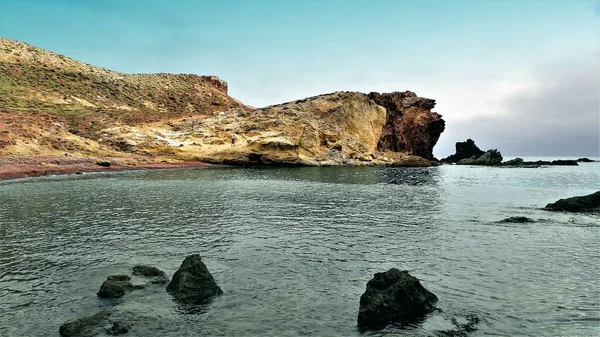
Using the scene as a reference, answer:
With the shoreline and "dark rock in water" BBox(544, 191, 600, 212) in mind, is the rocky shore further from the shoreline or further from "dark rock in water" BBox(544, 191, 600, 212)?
"dark rock in water" BBox(544, 191, 600, 212)

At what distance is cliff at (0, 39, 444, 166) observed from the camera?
295 feet

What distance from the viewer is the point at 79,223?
2725cm

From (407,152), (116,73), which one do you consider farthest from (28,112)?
(407,152)

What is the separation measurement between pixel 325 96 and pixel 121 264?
112 m

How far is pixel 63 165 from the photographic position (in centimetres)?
7056

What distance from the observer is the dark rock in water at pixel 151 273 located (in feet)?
53.2

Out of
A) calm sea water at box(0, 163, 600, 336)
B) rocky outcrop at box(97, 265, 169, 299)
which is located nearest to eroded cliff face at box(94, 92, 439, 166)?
calm sea water at box(0, 163, 600, 336)

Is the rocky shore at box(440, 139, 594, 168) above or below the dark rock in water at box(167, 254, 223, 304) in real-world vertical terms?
above

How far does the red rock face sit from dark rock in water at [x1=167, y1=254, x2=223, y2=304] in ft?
419

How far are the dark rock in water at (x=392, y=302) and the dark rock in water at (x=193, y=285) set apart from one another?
554 cm

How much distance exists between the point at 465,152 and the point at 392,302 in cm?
17937

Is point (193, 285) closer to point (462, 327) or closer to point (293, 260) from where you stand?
point (293, 260)

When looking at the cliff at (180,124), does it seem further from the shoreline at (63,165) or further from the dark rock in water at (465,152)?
the dark rock in water at (465,152)

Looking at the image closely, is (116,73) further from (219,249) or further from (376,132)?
(219,249)
